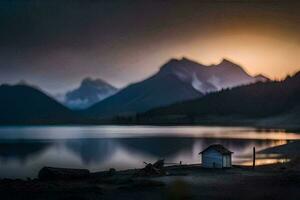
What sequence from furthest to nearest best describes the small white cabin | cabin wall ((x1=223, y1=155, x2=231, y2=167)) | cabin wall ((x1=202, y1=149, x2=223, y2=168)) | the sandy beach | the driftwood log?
cabin wall ((x1=202, y1=149, x2=223, y2=168)) < cabin wall ((x1=223, y1=155, x2=231, y2=167)) < the small white cabin < the driftwood log < the sandy beach

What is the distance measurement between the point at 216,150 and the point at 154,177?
21.4 feet

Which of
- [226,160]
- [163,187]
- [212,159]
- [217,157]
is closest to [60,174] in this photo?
[163,187]

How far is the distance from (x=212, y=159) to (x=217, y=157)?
55cm

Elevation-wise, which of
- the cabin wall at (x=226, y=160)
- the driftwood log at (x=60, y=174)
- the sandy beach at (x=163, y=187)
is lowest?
the sandy beach at (x=163, y=187)

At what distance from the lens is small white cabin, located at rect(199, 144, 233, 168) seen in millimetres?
35875

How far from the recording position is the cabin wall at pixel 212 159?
119ft

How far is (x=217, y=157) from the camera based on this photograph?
119 feet

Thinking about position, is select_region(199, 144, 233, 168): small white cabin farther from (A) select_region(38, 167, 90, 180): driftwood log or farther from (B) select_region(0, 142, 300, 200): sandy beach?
(A) select_region(38, 167, 90, 180): driftwood log

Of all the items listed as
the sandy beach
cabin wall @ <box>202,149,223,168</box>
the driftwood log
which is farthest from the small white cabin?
the driftwood log

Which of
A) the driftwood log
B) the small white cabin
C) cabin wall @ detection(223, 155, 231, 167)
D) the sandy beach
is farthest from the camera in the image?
cabin wall @ detection(223, 155, 231, 167)

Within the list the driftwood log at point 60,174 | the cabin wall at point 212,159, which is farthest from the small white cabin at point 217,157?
the driftwood log at point 60,174

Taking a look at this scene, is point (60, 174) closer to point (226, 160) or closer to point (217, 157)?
point (217, 157)

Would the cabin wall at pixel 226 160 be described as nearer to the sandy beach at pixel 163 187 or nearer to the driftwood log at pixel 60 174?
the sandy beach at pixel 163 187

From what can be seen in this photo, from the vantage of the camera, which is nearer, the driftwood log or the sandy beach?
the sandy beach
